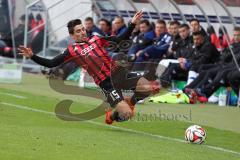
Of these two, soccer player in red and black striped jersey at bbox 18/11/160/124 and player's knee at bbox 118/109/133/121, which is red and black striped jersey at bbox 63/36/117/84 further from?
player's knee at bbox 118/109/133/121

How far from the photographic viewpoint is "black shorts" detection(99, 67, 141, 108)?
518 inches

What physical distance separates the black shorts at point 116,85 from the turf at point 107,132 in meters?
0.52

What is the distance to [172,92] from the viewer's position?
1909 centimetres

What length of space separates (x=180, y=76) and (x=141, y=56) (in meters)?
1.66

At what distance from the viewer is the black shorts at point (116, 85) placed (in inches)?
518

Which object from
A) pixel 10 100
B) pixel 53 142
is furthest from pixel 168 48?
pixel 53 142

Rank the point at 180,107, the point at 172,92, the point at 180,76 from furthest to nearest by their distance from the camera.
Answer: the point at 180,76 < the point at 172,92 < the point at 180,107

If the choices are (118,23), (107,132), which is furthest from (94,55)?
(118,23)

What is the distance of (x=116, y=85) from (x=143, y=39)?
29.4 feet

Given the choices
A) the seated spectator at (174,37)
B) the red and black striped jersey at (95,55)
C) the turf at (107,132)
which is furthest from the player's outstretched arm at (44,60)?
the seated spectator at (174,37)

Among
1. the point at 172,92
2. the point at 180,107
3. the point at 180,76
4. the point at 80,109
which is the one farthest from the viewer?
the point at 180,76

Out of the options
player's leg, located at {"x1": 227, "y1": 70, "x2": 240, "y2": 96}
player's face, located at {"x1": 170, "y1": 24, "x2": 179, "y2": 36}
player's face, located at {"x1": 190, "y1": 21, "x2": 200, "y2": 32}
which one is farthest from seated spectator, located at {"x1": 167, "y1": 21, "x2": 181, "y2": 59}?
player's leg, located at {"x1": 227, "y1": 70, "x2": 240, "y2": 96}

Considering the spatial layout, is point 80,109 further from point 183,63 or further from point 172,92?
point 183,63

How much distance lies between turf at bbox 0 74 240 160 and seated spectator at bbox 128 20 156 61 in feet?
14.4
